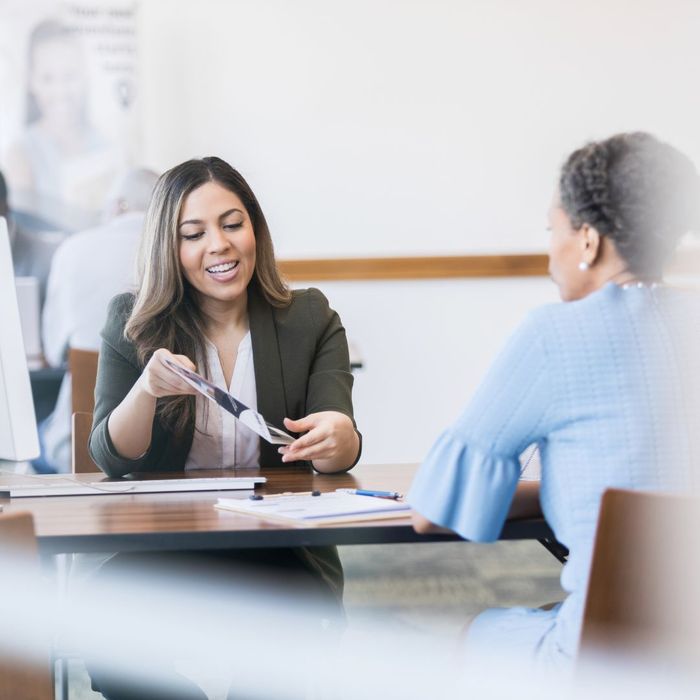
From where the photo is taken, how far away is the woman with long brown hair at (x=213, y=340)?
6.77ft

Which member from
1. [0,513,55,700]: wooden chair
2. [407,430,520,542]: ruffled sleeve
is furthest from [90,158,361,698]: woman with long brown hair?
[0,513,55,700]: wooden chair

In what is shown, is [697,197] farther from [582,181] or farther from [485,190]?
[485,190]

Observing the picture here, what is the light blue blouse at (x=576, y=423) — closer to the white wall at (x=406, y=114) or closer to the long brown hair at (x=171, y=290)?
the long brown hair at (x=171, y=290)

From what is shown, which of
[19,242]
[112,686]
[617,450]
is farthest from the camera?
[19,242]

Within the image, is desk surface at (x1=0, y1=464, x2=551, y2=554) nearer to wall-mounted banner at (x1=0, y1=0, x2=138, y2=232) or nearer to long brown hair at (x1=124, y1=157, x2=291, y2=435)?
long brown hair at (x1=124, y1=157, x2=291, y2=435)

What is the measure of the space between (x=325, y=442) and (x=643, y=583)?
0.79 m

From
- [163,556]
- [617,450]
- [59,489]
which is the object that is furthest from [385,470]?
[617,450]

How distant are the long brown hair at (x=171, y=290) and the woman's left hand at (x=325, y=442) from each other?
0.28 meters

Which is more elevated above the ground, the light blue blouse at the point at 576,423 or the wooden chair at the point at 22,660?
the light blue blouse at the point at 576,423

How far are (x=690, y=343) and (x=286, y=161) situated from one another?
12.4 feet

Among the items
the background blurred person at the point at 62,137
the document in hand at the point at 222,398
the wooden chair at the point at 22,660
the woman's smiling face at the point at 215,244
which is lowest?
the wooden chair at the point at 22,660

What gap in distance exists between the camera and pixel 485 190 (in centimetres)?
501

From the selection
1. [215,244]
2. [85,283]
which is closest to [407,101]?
[85,283]

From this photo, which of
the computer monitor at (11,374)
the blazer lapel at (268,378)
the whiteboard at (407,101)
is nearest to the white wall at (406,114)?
the whiteboard at (407,101)
